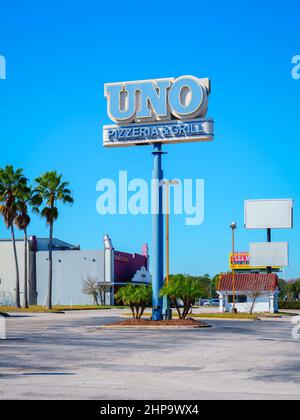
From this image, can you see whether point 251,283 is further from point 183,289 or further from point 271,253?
point 183,289

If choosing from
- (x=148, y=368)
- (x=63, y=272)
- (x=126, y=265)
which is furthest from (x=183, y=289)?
(x=126, y=265)

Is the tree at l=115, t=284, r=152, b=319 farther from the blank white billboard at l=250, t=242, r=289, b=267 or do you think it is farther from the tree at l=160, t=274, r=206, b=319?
the blank white billboard at l=250, t=242, r=289, b=267

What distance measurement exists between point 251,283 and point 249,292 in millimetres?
1469

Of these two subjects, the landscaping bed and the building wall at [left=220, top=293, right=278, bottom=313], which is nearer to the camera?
the landscaping bed

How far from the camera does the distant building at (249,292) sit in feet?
251

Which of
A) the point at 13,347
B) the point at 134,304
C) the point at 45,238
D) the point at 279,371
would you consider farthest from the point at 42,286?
the point at 279,371

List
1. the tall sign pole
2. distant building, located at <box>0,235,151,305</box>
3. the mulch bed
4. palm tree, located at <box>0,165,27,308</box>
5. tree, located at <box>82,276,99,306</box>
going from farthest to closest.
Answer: distant building, located at <box>0,235,151,305</box> < tree, located at <box>82,276,99,306</box> < palm tree, located at <box>0,165,27,308</box> < the tall sign pole < the mulch bed

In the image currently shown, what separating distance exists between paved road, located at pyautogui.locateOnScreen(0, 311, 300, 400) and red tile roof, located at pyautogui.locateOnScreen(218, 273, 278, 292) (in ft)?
157

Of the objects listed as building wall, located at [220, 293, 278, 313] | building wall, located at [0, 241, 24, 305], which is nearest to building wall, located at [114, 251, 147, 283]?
building wall, located at [0, 241, 24, 305]

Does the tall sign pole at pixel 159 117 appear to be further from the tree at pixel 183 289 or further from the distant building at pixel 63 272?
the distant building at pixel 63 272

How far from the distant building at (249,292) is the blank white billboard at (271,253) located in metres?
10.3

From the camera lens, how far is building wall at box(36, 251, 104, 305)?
9450 centimetres

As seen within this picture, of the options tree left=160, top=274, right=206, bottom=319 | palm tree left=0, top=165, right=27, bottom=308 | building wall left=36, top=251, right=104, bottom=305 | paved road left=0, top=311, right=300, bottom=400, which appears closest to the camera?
paved road left=0, top=311, right=300, bottom=400
